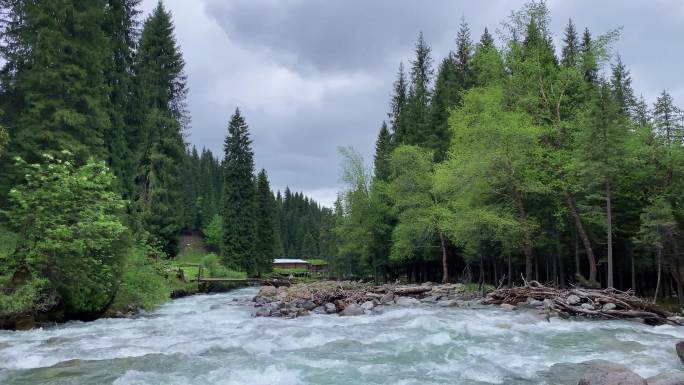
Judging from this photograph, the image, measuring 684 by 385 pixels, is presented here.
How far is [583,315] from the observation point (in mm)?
17453

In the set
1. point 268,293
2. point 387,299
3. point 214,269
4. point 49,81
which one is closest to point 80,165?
point 49,81

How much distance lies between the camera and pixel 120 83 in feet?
97.1

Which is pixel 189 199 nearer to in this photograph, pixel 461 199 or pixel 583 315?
pixel 461 199

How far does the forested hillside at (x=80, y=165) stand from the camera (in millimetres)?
14492

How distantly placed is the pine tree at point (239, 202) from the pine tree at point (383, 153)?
54.3 ft

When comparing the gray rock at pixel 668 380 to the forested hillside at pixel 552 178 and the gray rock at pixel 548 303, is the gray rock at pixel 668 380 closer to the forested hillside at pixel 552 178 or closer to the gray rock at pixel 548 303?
the gray rock at pixel 548 303

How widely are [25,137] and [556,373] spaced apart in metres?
22.0

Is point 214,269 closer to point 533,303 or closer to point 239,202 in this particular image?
point 239,202

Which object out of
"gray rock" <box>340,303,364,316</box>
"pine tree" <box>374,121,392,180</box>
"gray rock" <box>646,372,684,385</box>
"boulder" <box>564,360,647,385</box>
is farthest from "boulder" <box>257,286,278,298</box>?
"gray rock" <box>646,372,684,385</box>

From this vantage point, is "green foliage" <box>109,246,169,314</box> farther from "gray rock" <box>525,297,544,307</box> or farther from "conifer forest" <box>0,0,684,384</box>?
"gray rock" <box>525,297,544,307</box>

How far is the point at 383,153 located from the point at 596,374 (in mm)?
46013

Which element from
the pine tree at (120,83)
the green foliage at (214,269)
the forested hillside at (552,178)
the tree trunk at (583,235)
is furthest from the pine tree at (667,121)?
the green foliage at (214,269)

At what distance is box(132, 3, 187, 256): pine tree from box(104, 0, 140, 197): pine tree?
10.7 feet

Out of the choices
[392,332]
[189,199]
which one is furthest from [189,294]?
[189,199]
